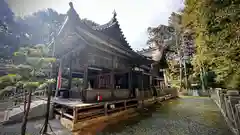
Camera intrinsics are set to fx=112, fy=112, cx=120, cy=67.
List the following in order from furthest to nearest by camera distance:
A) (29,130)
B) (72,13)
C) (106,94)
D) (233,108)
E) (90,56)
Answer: (106,94) < (72,13) < (90,56) < (29,130) < (233,108)

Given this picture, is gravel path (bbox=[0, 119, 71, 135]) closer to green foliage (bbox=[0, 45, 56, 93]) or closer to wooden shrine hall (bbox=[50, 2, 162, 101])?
wooden shrine hall (bbox=[50, 2, 162, 101])

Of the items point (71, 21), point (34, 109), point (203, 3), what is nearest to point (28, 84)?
point (34, 109)

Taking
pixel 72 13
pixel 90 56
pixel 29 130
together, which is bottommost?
pixel 29 130

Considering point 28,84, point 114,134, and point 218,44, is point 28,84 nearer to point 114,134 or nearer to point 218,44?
point 114,134

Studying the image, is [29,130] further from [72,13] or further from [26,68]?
[72,13]

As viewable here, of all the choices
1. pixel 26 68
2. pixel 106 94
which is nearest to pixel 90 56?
pixel 106 94

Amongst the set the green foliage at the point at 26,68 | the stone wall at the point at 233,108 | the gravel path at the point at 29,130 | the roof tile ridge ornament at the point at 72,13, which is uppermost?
the roof tile ridge ornament at the point at 72,13

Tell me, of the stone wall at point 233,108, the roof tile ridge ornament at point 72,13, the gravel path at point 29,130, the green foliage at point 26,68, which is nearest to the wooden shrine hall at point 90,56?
the roof tile ridge ornament at point 72,13

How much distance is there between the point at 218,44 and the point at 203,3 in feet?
5.37

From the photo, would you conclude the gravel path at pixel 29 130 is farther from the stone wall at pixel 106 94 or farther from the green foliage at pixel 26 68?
the green foliage at pixel 26 68

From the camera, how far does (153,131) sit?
4941 mm

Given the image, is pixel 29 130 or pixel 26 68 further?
pixel 29 130

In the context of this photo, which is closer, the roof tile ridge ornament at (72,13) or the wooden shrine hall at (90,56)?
the wooden shrine hall at (90,56)

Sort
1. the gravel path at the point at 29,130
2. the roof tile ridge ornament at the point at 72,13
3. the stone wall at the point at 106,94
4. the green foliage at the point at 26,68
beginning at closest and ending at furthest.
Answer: the green foliage at the point at 26,68, the gravel path at the point at 29,130, the stone wall at the point at 106,94, the roof tile ridge ornament at the point at 72,13
